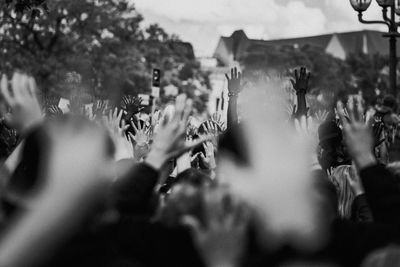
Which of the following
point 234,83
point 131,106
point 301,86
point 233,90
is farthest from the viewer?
point 131,106

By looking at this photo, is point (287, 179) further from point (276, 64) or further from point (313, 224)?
point (276, 64)

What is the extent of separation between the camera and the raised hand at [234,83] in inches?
259

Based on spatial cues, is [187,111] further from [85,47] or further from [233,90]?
[85,47]

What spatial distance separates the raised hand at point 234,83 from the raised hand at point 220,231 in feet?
14.0

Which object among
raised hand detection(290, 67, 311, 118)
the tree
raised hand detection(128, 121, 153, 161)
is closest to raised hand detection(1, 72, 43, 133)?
raised hand detection(128, 121, 153, 161)

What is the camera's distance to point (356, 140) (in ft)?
9.55

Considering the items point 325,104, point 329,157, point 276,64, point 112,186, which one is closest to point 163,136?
point 112,186

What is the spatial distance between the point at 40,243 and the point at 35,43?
36545 mm

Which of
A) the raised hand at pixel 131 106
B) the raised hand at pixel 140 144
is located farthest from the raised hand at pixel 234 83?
the raised hand at pixel 140 144

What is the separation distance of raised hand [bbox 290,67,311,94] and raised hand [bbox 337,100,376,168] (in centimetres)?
303

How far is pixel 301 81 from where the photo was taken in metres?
6.17

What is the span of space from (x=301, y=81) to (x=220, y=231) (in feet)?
13.2

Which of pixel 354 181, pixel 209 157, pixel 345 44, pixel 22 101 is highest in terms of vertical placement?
pixel 345 44

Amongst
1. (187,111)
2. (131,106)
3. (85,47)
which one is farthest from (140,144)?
(85,47)
